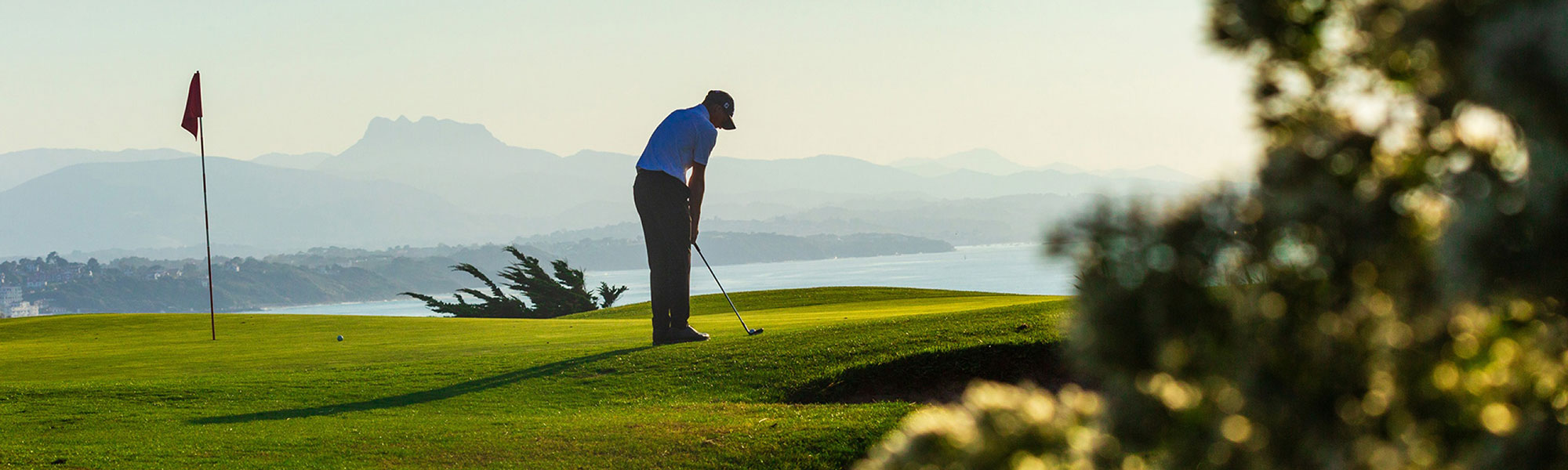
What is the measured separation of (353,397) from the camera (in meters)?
9.58

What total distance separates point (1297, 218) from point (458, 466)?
5.91 metres

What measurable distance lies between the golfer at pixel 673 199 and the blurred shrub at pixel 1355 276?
10746 mm

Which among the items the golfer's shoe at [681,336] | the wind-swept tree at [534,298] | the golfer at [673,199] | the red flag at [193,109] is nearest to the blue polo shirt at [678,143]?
the golfer at [673,199]

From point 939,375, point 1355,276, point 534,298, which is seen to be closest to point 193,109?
point 939,375

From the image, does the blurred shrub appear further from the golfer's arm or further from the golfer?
the golfer's arm

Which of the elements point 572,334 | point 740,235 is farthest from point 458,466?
point 740,235

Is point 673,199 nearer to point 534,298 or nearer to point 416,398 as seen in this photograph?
point 416,398

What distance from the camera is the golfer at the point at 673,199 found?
1207 cm

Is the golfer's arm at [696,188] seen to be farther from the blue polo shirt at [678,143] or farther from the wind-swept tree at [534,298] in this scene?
the wind-swept tree at [534,298]

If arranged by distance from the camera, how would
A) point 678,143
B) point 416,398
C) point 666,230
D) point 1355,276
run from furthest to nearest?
1. point 666,230
2. point 678,143
3. point 416,398
4. point 1355,276

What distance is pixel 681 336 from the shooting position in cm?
1251

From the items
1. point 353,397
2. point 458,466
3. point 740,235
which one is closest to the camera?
point 458,466

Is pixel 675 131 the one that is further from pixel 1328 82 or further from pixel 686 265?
pixel 1328 82

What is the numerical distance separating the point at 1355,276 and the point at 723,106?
1157 centimetres
